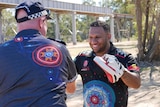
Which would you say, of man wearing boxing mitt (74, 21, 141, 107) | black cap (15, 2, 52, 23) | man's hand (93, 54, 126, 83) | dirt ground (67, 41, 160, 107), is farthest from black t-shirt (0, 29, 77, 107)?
dirt ground (67, 41, 160, 107)

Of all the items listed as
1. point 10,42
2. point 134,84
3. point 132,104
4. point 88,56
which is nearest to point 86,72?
point 88,56

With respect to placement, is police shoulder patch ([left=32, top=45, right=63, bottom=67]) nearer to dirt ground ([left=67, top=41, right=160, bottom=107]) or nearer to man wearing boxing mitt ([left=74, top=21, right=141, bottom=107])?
man wearing boxing mitt ([left=74, top=21, right=141, bottom=107])

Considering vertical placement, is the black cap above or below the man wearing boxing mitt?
above

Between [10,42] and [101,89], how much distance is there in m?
1.14

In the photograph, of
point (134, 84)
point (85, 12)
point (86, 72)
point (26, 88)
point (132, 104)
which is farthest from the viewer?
point (85, 12)

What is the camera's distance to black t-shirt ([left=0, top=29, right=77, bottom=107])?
191cm

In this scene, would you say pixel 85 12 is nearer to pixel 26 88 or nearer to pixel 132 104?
pixel 132 104

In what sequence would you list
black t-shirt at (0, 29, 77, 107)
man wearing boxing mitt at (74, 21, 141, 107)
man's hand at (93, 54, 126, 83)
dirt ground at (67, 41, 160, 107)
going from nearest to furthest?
black t-shirt at (0, 29, 77, 107) < man's hand at (93, 54, 126, 83) < man wearing boxing mitt at (74, 21, 141, 107) < dirt ground at (67, 41, 160, 107)

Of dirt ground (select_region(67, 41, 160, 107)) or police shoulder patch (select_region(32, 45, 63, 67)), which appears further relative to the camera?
dirt ground (select_region(67, 41, 160, 107))

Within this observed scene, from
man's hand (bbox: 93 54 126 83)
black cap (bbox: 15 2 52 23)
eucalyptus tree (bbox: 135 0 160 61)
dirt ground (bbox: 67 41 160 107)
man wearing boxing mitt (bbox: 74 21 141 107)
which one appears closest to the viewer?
black cap (bbox: 15 2 52 23)

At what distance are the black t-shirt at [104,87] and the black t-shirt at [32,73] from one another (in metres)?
0.90

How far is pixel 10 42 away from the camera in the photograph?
203 centimetres

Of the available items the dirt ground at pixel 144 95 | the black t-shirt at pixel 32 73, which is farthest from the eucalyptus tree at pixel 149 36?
the black t-shirt at pixel 32 73

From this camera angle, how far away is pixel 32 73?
192cm
